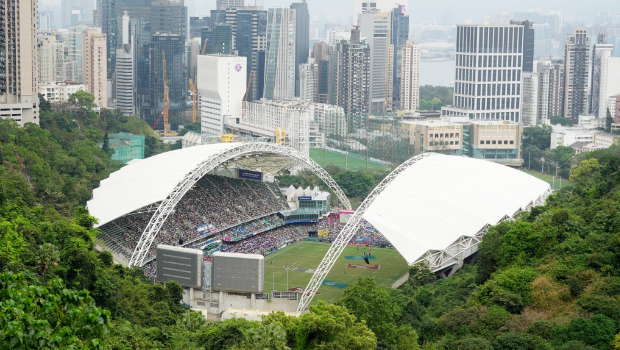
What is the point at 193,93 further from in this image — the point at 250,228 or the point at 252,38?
the point at 250,228

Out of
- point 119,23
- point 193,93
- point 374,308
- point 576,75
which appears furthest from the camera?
point 119,23

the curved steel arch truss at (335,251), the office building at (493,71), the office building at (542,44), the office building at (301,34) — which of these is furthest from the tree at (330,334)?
the office building at (542,44)

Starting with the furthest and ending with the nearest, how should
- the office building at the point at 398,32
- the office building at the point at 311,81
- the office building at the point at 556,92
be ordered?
the office building at the point at 398,32
the office building at the point at 311,81
the office building at the point at 556,92

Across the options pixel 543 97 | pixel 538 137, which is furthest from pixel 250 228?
pixel 543 97

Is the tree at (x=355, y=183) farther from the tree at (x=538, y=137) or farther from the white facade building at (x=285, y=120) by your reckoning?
the tree at (x=538, y=137)

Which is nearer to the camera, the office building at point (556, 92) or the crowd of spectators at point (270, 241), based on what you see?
the crowd of spectators at point (270, 241)

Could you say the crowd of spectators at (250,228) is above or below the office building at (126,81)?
below
